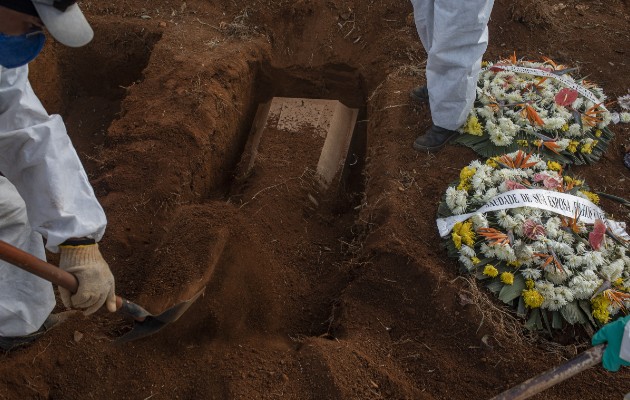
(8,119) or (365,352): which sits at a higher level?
(8,119)

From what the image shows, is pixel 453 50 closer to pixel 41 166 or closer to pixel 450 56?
pixel 450 56

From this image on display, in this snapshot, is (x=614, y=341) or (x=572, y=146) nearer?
(x=614, y=341)

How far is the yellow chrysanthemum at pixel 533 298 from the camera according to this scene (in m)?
2.86

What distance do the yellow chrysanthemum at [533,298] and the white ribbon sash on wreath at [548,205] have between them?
51cm

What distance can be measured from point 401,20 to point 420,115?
1250 mm

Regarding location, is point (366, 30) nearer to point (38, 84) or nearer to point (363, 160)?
point (363, 160)

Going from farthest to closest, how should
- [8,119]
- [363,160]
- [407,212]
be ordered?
[363,160] → [407,212] → [8,119]

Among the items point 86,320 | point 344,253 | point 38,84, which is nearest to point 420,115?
point 344,253

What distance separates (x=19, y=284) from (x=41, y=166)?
804 millimetres

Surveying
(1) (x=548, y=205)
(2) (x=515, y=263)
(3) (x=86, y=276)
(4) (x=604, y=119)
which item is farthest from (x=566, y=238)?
(3) (x=86, y=276)

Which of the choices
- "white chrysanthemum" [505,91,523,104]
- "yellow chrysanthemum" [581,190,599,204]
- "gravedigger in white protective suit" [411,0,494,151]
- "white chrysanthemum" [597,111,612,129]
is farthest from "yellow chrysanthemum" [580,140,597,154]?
"gravedigger in white protective suit" [411,0,494,151]

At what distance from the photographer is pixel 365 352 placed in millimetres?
2812

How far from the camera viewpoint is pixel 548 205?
311 cm

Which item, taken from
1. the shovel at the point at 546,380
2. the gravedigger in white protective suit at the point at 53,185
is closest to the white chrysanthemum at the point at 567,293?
the shovel at the point at 546,380
